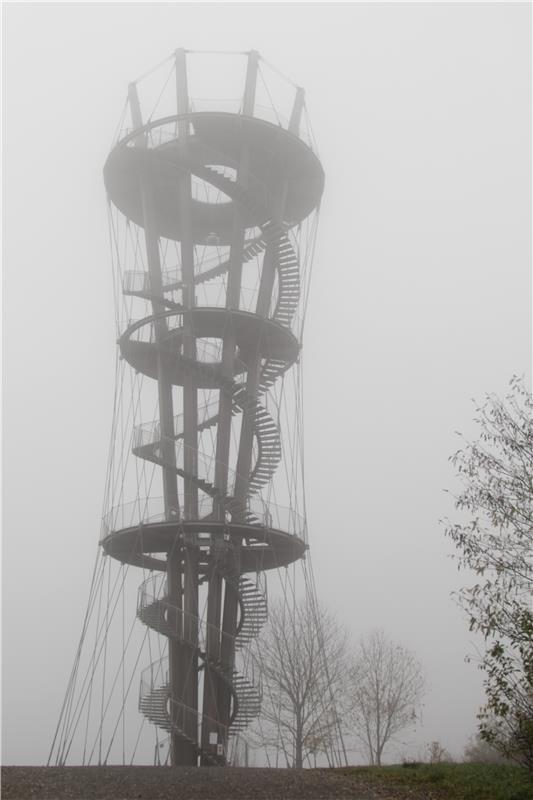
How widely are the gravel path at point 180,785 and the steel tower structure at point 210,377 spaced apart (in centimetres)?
681

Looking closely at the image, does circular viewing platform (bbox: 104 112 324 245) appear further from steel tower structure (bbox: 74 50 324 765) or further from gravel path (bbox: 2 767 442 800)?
gravel path (bbox: 2 767 442 800)

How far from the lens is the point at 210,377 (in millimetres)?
29969

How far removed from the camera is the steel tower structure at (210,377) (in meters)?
28.2

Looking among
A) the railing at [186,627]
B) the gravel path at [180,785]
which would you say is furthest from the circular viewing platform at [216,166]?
the gravel path at [180,785]

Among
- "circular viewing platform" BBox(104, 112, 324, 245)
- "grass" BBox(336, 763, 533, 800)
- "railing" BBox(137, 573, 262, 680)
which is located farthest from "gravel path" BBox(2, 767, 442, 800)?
"circular viewing platform" BBox(104, 112, 324, 245)

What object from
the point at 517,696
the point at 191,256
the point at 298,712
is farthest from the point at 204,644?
the point at 517,696

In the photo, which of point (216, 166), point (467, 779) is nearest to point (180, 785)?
point (467, 779)

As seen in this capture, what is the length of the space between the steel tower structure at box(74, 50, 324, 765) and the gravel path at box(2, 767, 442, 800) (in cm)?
681

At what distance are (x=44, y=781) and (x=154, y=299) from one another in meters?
16.6

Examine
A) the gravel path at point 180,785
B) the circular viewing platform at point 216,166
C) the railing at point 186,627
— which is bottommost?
the gravel path at point 180,785

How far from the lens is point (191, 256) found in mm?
30984

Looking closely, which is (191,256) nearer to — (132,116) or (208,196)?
(208,196)

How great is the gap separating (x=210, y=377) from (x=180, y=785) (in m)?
14.4

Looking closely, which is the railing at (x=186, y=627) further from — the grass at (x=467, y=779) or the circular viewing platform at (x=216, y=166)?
the circular viewing platform at (x=216, y=166)
